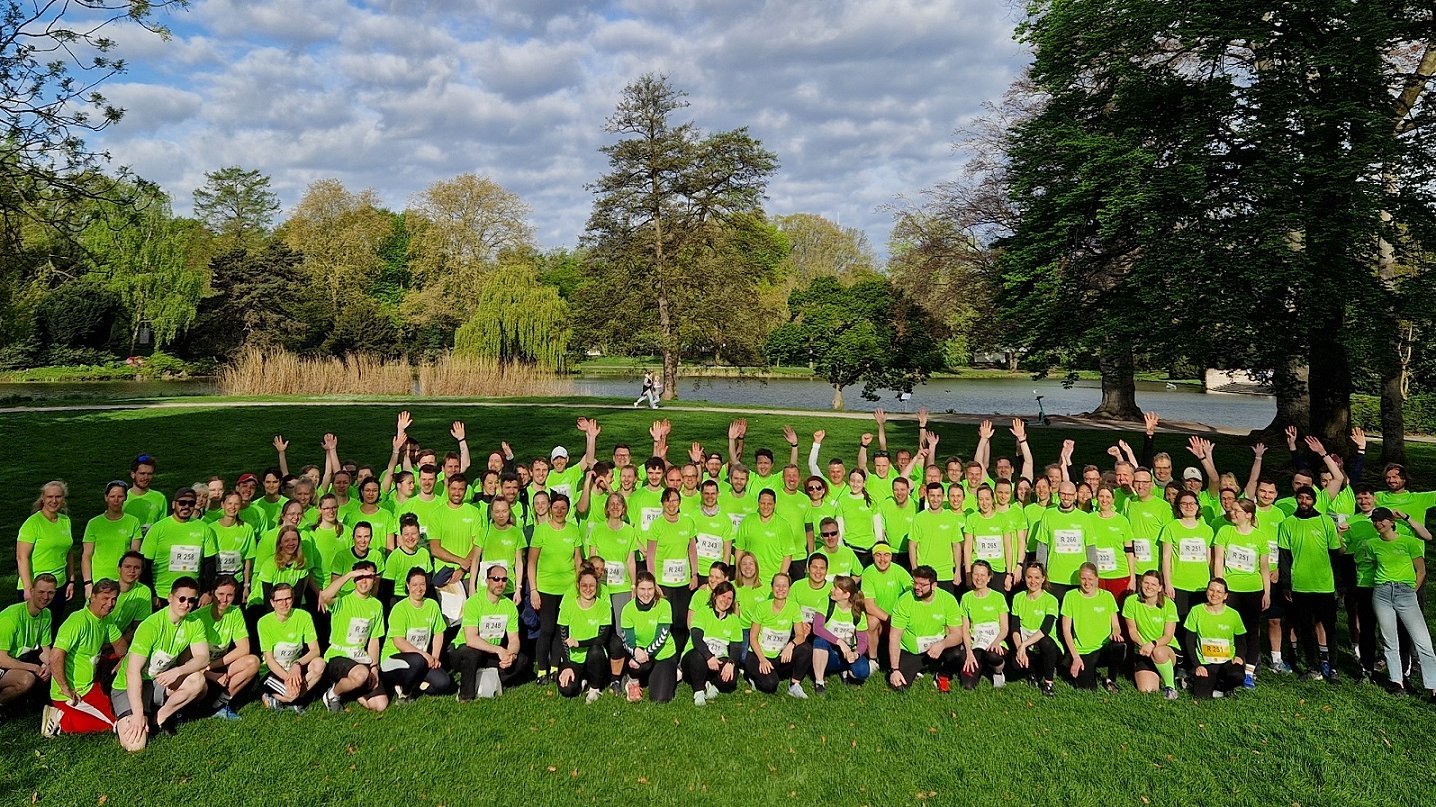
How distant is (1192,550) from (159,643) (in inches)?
342

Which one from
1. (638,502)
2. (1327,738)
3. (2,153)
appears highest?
(2,153)

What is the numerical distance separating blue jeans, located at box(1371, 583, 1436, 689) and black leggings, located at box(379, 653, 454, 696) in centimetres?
804

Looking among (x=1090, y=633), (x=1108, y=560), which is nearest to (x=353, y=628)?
(x=1090, y=633)

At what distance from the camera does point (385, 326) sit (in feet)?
157

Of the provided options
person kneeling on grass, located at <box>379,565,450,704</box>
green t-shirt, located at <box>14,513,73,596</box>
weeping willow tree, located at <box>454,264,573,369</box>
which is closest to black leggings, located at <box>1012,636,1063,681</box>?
person kneeling on grass, located at <box>379,565,450,704</box>

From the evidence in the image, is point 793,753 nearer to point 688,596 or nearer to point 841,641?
point 841,641

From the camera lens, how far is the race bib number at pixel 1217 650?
6914 mm

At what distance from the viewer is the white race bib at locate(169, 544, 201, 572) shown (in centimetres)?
700

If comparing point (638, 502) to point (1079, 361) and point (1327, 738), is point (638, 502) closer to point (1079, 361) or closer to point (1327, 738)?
point (1327, 738)

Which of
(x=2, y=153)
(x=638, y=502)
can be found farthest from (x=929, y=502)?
(x=2, y=153)

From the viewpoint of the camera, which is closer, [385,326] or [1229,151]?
[1229,151]

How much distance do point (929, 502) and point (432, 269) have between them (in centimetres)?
4633

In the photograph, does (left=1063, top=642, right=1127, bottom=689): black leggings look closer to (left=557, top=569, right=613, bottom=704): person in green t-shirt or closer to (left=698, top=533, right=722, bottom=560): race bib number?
(left=698, top=533, right=722, bottom=560): race bib number

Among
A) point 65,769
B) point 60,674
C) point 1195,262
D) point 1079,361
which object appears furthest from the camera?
point 1079,361
